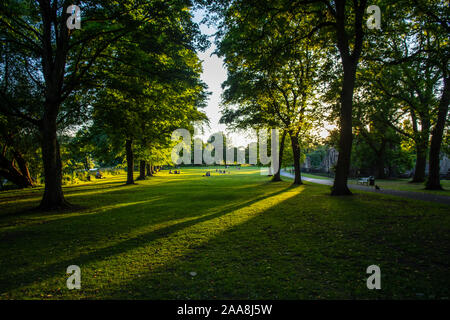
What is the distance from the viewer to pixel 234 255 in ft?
15.9

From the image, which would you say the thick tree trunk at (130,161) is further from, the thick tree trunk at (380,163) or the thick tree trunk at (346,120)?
the thick tree trunk at (380,163)

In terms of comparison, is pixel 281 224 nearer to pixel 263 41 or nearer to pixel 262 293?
pixel 262 293

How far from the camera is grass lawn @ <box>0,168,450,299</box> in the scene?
3438mm

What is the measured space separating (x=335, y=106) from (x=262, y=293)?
18439 mm

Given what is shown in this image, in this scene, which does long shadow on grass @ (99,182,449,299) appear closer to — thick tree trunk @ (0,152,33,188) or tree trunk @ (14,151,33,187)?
thick tree trunk @ (0,152,33,188)

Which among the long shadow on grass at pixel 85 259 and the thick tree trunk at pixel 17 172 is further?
the thick tree trunk at pixel 17 172

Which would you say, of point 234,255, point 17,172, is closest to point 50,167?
point 234,255

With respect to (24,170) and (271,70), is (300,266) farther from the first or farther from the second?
(24,170)

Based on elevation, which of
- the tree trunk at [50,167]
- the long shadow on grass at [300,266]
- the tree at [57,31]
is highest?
the tree at [57,31]

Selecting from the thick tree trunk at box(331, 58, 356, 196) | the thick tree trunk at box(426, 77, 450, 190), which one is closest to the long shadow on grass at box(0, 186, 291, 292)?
the thick tree trunk at box(331, 58, 356, 196)

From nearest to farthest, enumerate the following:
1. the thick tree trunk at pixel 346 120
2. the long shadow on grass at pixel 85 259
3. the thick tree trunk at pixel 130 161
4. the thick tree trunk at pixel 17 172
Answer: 1. the long shadow on grass at pixel 85 259
2. the thick tree trunk at pixel 346 120
3. the thick tree trunk at pixel 17 172
4. the thick tree trunk at pixel 130 161

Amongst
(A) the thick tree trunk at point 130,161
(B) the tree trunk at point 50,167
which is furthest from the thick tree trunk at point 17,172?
(B) the tree trunk at point 50,167

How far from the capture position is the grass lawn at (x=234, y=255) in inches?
135

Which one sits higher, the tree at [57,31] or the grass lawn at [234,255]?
the tree at [57,31]
